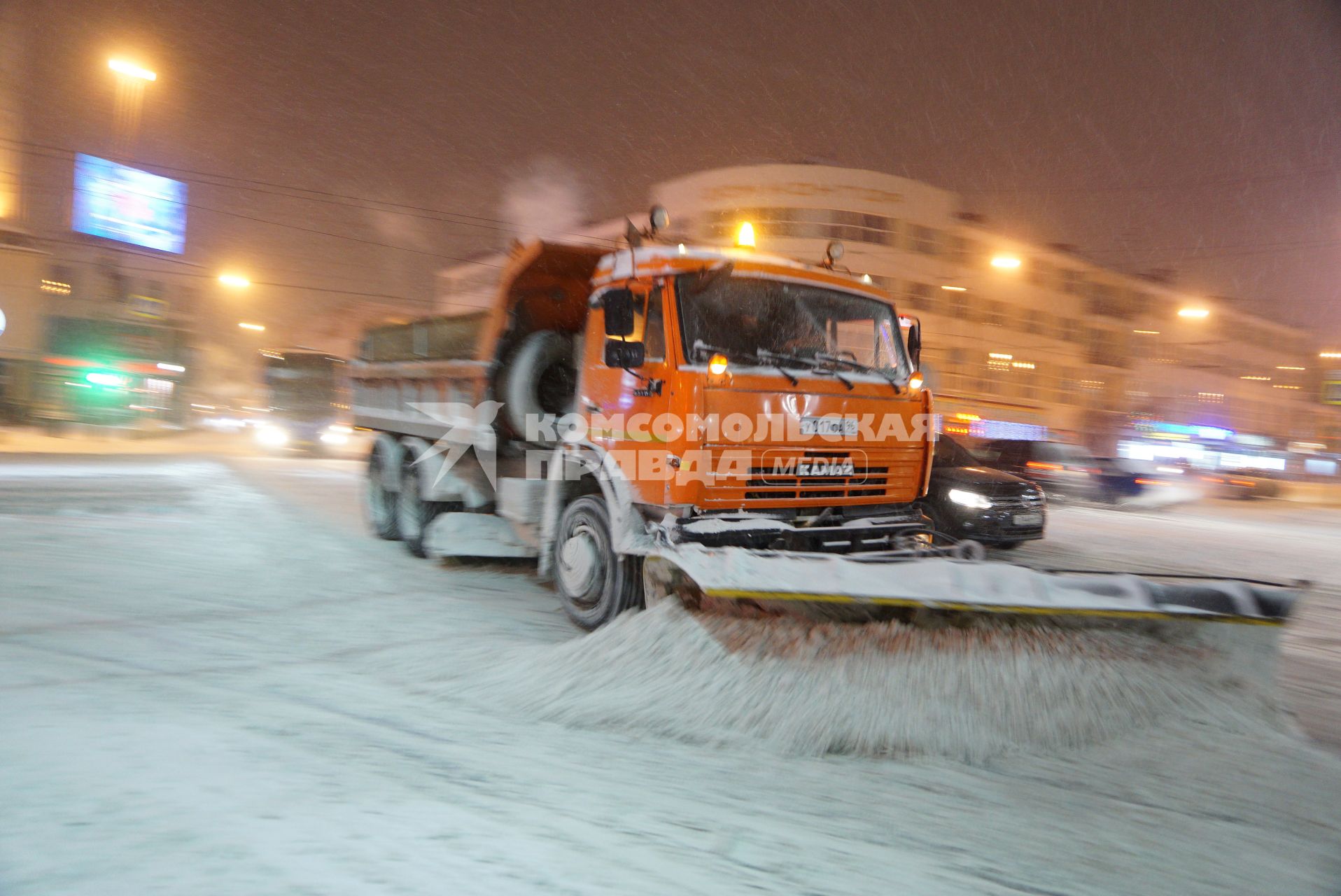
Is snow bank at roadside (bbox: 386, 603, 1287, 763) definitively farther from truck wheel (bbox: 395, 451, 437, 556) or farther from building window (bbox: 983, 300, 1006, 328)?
building window (bbox: 983, 300, 1006, 328)

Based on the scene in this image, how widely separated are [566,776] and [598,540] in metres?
2.22

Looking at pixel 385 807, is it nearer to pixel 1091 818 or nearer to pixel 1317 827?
pixel 1091 818

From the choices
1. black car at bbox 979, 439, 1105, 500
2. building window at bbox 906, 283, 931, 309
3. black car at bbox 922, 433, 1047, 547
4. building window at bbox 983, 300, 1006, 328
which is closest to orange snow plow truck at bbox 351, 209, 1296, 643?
black car at bbox 922, 433, 1047, 547

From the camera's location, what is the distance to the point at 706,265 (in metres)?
5.13

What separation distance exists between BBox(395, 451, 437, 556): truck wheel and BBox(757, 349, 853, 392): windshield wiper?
13.6ft

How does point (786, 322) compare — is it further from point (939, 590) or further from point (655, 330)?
point (939, 590)

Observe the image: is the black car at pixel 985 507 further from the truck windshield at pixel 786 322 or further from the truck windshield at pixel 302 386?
the truck windshield at pixel 302 386

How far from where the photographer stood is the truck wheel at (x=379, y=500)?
881 cm

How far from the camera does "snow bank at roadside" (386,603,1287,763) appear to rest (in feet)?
12.1

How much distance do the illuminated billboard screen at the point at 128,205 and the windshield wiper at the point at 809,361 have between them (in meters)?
41.8

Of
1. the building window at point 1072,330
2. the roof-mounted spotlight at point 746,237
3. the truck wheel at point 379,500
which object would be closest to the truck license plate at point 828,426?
the roof-mounted spotlight at point 746,237

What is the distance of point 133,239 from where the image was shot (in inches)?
1518

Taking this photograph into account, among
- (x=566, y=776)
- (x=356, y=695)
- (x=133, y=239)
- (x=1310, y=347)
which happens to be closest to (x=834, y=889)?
(x=566, y=776)

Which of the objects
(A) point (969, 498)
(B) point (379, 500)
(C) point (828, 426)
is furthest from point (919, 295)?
(C) point (828, 426)
